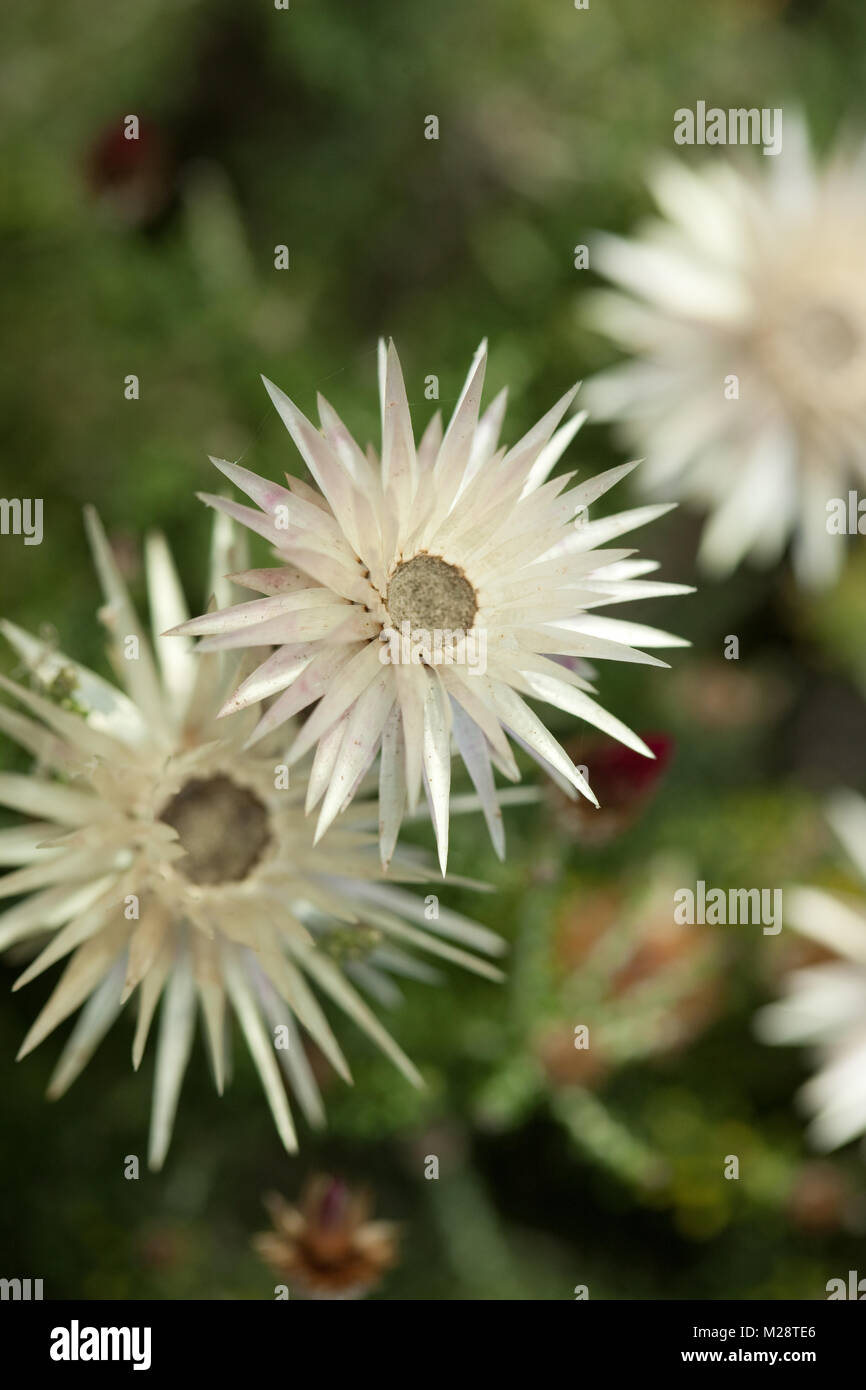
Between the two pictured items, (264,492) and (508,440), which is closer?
(264,492)

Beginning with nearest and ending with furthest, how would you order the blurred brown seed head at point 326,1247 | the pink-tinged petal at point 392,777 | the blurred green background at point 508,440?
the pink-tinged petal at point 392,777 < the blurred brown seed head at point 326,1247 < the blurred green background at point 508,440

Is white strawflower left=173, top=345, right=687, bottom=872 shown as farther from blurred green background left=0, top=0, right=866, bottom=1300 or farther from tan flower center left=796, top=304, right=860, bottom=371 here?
tan flower center left=796, top=304, right=860, bottom=371

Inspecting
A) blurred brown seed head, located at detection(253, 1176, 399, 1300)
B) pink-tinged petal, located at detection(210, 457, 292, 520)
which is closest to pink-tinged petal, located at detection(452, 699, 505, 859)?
pink-tinged petal, located at detection(210, 457, 292, 520)

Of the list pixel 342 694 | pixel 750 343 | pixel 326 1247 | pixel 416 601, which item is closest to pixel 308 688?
pixel 342 694

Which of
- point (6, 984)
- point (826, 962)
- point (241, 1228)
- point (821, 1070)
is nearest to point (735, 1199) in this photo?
point (821, 1070)

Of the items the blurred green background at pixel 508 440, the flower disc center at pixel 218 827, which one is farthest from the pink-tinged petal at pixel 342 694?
the blurred green background at pixel 508 440

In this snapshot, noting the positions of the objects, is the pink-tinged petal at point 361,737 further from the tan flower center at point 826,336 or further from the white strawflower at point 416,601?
the tan flower center at point 826,336

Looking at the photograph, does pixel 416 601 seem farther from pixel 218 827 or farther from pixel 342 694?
pixel 218 827
